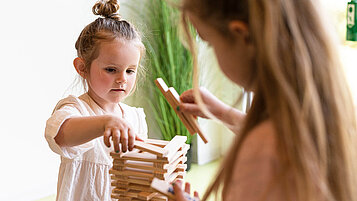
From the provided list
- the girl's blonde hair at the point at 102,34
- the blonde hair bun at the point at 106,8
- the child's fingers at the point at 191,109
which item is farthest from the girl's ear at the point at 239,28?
the blonde hair bun at the point at 106,8

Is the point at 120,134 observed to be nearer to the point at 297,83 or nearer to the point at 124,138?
the point at 124,138

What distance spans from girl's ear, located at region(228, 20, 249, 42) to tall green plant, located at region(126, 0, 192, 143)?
232 cm

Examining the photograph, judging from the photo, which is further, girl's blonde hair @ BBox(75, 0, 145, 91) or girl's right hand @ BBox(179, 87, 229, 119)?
girl's blonde hair @ BBox(75, 0, 145, 91)

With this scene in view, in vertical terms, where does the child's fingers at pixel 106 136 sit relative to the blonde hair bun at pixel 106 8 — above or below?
below

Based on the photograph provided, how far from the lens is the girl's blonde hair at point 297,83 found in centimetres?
75

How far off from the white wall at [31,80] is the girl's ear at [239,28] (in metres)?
2.02

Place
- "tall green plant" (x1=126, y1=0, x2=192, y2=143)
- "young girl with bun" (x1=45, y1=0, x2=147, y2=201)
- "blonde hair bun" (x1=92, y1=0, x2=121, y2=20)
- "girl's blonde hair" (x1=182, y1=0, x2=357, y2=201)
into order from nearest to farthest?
"girl's blonde hair" (x1=182, y1=0, x2=357, y2=201), "young girl with bun" (x1=45, y1=0, x2=147, y2=201), "blonde hair bun" (x1=92, y1=0, x2=121, y2=20), "tall green plant" (x1=126, y1=0, x2=192, y2=143)

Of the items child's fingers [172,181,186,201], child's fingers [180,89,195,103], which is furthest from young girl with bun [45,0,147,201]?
child's fingers [172,181,186,201]

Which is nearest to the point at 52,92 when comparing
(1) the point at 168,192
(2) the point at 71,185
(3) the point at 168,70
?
(3) the point at 168,70

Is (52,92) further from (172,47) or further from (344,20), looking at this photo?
(344,20)

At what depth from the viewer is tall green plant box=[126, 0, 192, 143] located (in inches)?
122

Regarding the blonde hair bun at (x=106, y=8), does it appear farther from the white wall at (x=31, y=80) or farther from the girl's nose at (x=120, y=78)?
the white wall at (x=31, y=80)

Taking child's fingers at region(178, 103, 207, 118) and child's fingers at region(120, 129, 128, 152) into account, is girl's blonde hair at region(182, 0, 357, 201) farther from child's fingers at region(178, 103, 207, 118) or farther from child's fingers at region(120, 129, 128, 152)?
child's fingers at region(120, 129, 128, 152)

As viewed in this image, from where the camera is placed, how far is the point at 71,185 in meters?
1.44
